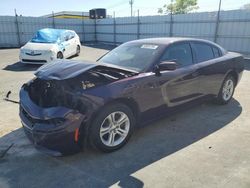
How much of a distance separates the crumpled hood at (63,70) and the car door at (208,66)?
2.16m

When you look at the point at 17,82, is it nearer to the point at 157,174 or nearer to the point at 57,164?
the point at 57,164

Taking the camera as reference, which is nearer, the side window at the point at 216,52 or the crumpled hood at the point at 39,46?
the side window at the point at 216,52

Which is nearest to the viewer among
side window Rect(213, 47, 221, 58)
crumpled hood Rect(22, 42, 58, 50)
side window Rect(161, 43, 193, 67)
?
side window Rect(161, 43, 193, 67)

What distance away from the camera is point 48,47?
34.7 feet

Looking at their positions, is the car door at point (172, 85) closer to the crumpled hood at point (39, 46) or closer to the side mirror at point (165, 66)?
the side mirror at point (165, 66)

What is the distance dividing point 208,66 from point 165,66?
56.8 inches

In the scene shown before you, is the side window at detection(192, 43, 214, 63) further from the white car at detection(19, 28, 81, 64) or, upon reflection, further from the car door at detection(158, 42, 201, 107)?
the white car at detection(19, 28, 81, 64)

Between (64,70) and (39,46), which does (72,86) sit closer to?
(64,70)

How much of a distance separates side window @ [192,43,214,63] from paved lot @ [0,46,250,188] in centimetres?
117

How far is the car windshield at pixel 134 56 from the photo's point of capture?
3.86 meters

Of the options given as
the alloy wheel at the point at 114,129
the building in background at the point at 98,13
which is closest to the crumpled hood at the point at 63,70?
the alloy wheel at the point at 114,129

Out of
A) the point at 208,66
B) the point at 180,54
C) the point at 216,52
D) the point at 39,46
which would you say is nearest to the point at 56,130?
the point at 180,54

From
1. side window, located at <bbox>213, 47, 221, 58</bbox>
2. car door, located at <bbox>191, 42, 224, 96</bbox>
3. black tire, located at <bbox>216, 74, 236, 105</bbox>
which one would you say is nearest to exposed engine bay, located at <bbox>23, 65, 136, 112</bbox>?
car door, located at <bbox>191, 42, 224, 96</bbox>

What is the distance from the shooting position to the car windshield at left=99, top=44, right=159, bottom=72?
3.86 meters
